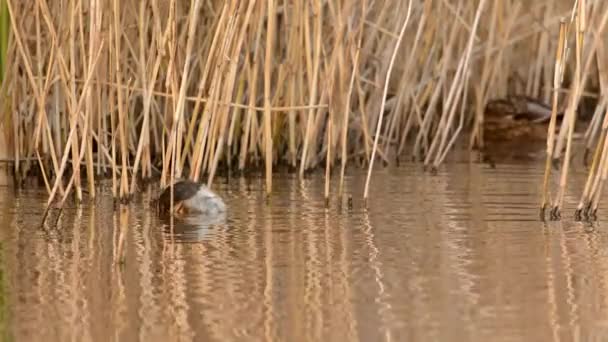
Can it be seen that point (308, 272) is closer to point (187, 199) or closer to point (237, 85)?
point (187, 199)

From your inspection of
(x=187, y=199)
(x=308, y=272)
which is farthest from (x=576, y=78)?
(x=187, y=199)

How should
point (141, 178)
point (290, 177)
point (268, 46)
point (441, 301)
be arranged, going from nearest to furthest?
point (441, 301), point (268, 46), point (141, 178), point (290, 177)

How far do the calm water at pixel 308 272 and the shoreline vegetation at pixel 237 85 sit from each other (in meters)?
0.19

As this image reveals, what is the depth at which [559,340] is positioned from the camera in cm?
294

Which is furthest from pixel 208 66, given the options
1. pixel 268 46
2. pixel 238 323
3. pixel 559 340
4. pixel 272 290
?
pixel 559 340

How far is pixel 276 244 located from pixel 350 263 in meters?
0.43

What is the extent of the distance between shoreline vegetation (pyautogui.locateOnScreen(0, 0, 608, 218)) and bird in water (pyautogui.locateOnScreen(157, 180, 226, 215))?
78 millimetres

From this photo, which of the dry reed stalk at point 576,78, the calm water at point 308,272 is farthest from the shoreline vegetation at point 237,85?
the calm water at point 308,272

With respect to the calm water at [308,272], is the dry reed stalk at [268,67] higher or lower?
higher

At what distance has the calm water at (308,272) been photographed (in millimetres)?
3096

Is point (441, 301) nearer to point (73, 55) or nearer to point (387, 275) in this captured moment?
point (387, 275)

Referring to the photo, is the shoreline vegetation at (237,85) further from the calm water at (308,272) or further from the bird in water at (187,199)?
the calm water at (308,272)

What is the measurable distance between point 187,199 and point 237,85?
1420 millimetres

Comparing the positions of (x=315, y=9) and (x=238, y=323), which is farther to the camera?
(x=315, y=9)
